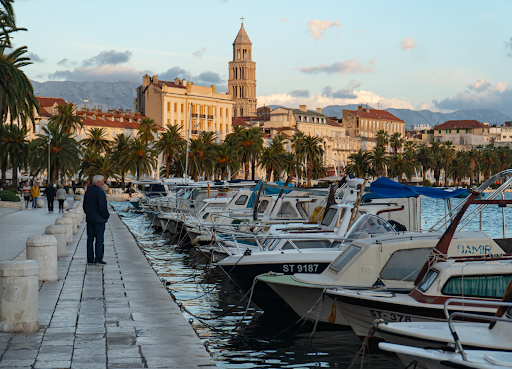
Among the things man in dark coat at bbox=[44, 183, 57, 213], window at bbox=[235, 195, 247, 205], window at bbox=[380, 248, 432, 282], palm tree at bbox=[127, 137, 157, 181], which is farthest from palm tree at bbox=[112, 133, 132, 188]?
window at bbox=[380, 248, 432, 282]

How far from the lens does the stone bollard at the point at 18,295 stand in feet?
27.6

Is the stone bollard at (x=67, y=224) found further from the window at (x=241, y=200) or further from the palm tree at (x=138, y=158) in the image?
the palm tree at (x=138, y=158)

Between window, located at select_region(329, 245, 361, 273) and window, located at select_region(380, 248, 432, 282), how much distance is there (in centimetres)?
68

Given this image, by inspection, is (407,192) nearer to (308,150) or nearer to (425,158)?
(308,150)

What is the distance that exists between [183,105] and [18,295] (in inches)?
5001

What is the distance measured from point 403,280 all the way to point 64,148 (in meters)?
68.2

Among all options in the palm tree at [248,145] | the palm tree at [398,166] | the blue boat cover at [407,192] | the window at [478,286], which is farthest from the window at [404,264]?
the palm tree at [398,166]

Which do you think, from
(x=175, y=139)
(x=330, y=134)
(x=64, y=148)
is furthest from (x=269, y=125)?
(x=64, y=148)

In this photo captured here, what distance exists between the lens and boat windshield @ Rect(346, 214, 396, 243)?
15.4m

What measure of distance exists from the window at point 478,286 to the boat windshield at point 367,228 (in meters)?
5.03

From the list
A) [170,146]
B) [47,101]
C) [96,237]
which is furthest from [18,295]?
[47,101]

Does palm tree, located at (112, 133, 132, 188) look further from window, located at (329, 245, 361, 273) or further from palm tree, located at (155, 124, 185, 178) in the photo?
window, located at (329, 245, 361, 273)

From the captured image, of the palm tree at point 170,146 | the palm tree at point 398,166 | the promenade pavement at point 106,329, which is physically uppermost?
the palm tree at point 170,146

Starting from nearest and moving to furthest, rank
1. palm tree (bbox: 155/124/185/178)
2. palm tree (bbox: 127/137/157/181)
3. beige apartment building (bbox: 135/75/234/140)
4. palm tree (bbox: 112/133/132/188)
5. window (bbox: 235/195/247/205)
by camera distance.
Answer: window (bbox: 235/195/247/205)
palm tree (bbox: 127/137/157/181)
palm tree (bbox: 155/124/185/178)
palm tree (bbox: 112/133/132/188)
beige apartment building (bbox: 135/75/234/140)
